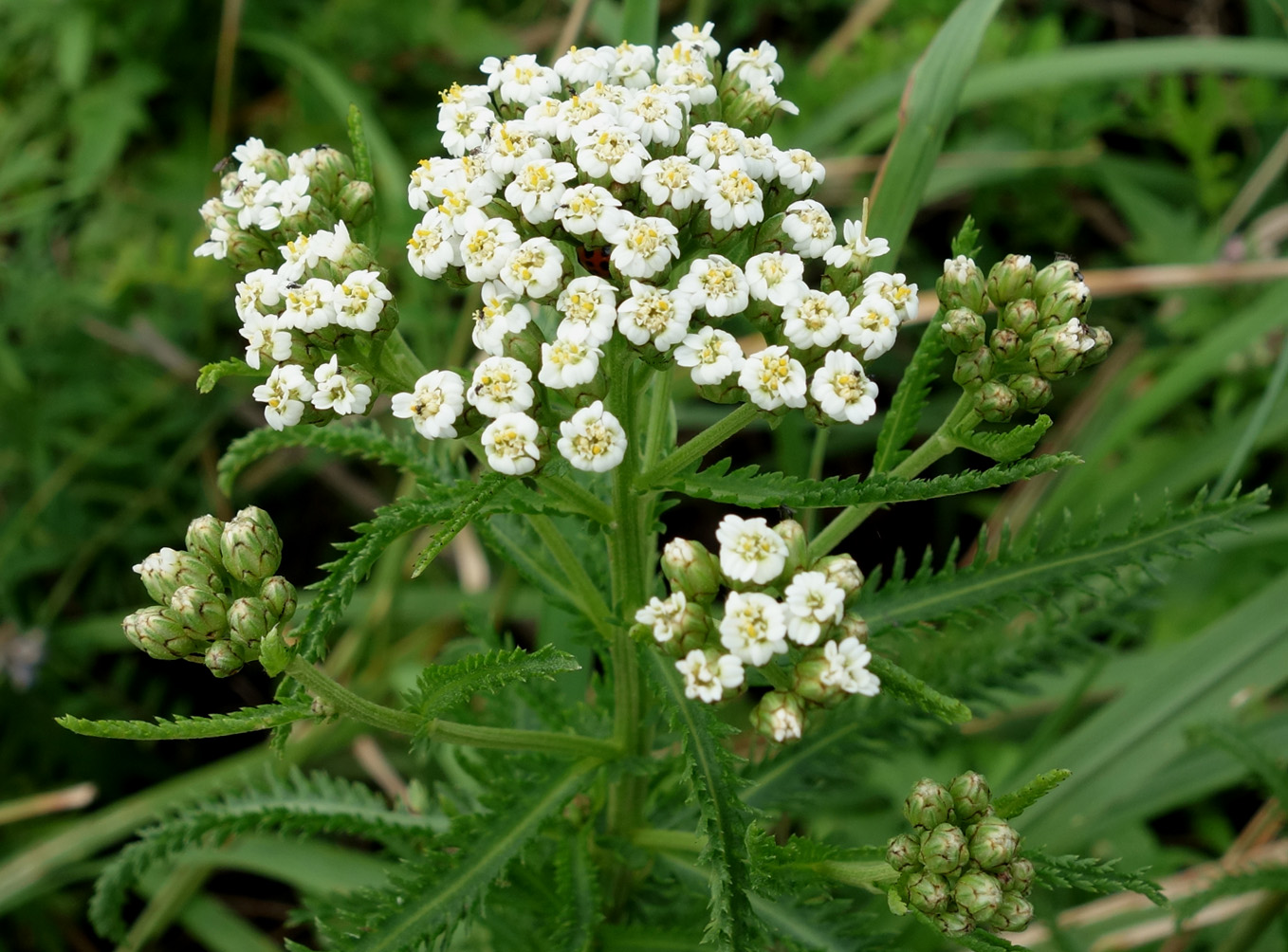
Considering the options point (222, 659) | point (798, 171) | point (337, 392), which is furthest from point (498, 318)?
point (222, 659)

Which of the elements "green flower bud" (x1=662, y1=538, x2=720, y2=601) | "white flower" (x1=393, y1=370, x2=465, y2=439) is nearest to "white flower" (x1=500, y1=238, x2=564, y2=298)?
"white flower" (x1=393, y1=370, x2=465, y2=439)

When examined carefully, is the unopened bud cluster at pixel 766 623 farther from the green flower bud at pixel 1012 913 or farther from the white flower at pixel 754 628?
the green flower bud at pixel 1012 913

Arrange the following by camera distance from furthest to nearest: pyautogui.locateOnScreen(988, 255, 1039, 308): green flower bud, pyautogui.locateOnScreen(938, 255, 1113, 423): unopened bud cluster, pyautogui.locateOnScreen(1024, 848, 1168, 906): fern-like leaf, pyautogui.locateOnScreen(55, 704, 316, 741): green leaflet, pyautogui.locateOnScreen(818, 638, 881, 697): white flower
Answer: pyautogui.locateOnScreen(988, 255, 1039, 308): green flower bud, pyautogui.locateOnScreen(938, 255, 1113, 423): unopened bud cluster, pyautogui.locateOnScreen(1024, 848, 1168, 906): fern-like leaf, pyautogui.locateOnScreen(818, 638, 881, 697): white flower, pyautogui.locateOnScreen(55, 704, 316, 741): green leaflet

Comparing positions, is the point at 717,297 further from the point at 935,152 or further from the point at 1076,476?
the point at 1076,476

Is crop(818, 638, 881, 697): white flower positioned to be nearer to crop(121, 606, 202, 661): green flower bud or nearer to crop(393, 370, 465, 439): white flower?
crop(393, 370, 465, 439): white flower

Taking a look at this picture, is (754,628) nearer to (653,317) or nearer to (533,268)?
(653,317)
